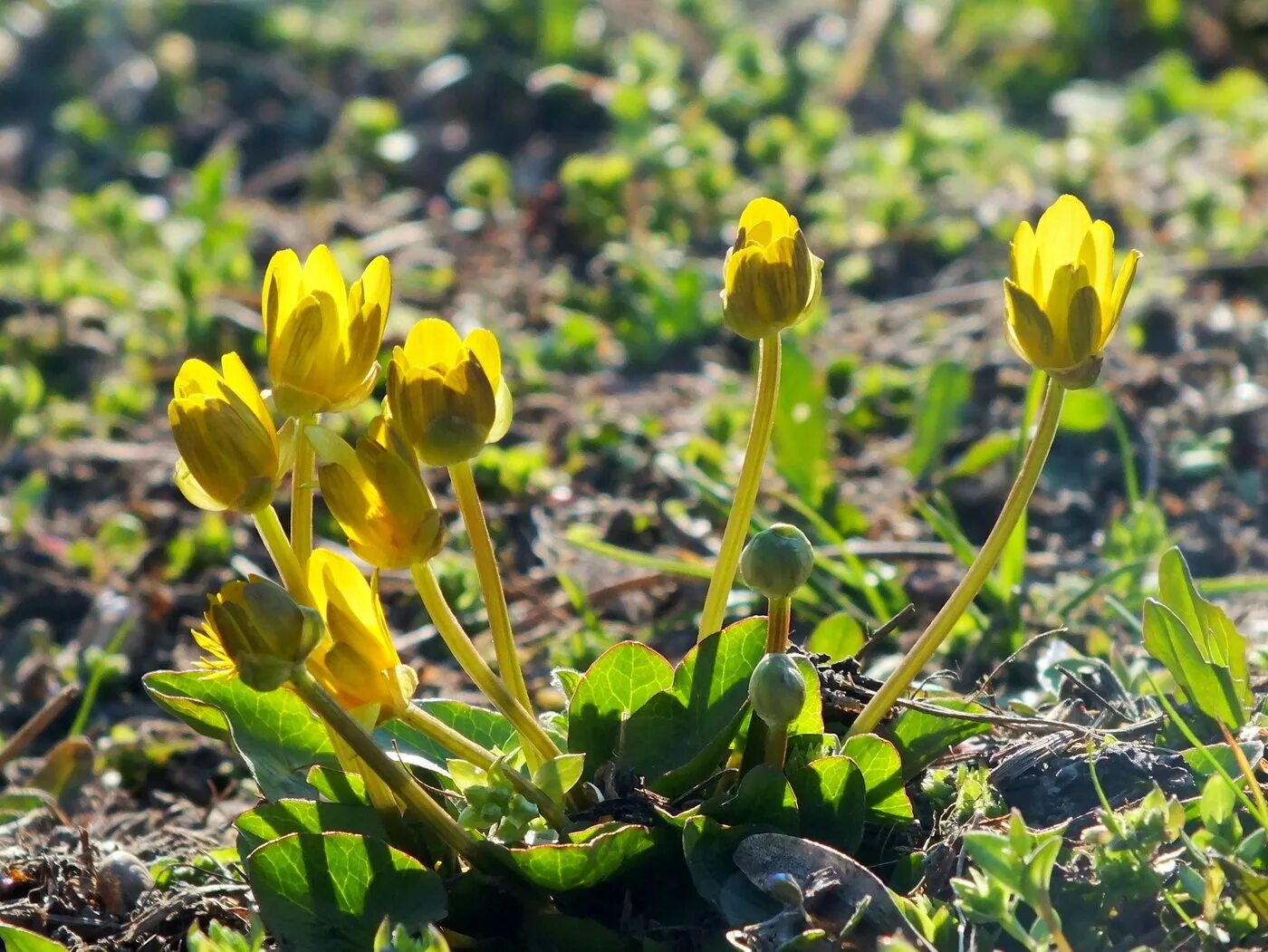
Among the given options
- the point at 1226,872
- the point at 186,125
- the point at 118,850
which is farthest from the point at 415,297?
the point at 1226,872

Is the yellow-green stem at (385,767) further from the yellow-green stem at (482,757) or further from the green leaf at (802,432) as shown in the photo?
the green leaf at (802,432)

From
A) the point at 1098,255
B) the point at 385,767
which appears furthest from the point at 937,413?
the point at 385,767

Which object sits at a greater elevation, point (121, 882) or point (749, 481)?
point (749, 481)

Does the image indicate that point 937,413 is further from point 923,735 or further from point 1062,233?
point 1062,233

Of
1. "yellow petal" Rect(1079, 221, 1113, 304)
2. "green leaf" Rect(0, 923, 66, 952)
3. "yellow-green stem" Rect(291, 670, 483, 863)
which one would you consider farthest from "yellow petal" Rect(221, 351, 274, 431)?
"yellow petal" Rect(1079, 221, 1113, 304)

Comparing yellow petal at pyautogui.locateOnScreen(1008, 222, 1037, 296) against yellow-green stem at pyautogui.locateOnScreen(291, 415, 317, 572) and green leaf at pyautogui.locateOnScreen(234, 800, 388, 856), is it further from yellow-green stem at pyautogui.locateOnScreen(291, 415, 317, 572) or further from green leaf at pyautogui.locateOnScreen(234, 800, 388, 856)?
green leaf at pyautogui.locateOnScreen(234, 800, 388, 856)

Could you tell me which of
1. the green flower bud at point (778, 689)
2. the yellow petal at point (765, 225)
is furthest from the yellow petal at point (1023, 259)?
the green flower bud at point (778, 689)

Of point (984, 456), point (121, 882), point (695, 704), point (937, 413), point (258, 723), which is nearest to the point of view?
point (695, 704)
